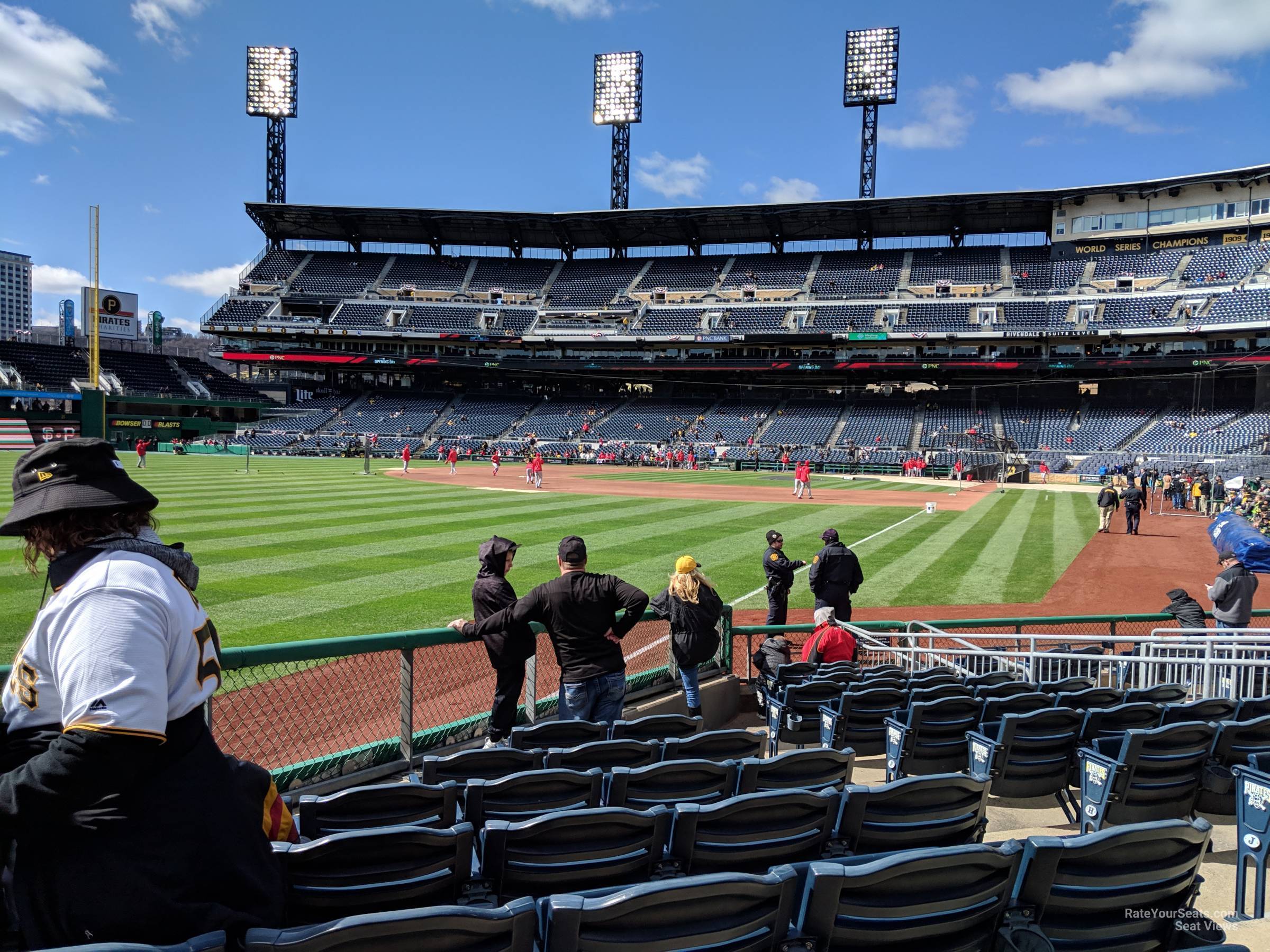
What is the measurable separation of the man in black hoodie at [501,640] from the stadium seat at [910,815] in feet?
9.29

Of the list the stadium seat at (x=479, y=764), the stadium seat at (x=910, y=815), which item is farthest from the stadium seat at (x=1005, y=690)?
the stadium seat at (x=479, y=764)

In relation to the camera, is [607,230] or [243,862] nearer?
[243,862]

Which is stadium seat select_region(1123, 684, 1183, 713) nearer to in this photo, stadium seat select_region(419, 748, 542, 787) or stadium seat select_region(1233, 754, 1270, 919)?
stadium seat select_region(1233, 754, 1270, 919)

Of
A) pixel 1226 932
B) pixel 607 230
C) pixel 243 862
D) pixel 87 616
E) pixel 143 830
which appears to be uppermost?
pixel 607 230

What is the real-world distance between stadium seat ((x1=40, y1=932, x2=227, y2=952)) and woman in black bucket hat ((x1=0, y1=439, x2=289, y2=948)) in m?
0.09

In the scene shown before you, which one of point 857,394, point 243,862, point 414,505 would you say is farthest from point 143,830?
point 857,394

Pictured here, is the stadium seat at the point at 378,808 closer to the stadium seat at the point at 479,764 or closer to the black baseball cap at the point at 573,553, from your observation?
the stadium seat at the point at 479,764

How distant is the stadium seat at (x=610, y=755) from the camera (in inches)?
166

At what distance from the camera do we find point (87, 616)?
197 cm

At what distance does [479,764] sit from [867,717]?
10.8 feet

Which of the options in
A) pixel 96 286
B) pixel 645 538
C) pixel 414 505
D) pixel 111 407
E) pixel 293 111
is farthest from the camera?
pixel 293 111

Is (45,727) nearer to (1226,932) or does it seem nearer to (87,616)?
(87,616)

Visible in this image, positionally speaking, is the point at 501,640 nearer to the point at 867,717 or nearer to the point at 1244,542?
the point at 867,717

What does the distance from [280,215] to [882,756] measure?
80.6 metres
